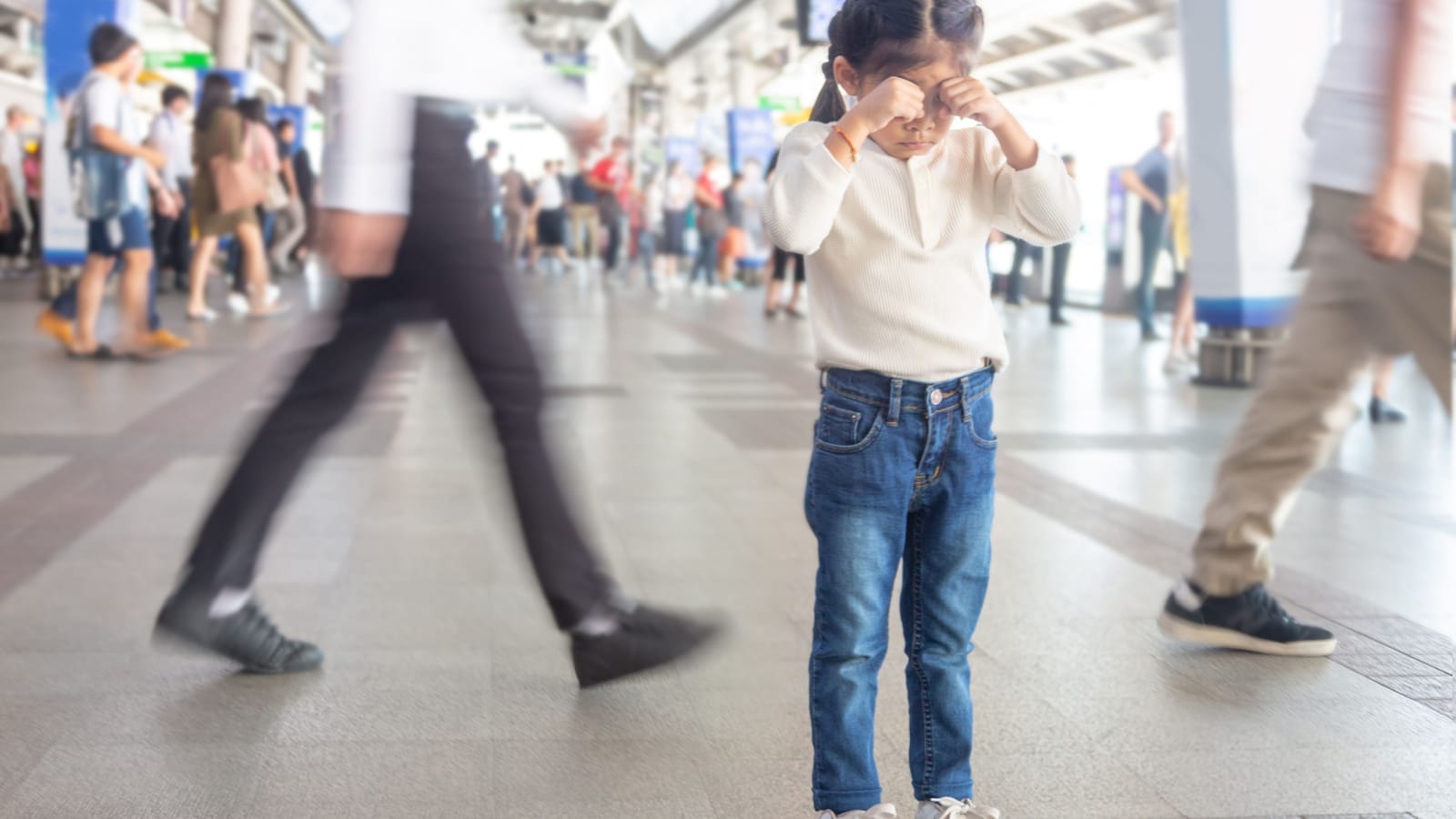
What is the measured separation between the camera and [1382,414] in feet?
24.4

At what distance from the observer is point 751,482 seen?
558cm

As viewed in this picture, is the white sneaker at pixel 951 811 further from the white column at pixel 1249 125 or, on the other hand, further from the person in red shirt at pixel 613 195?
the person in red shirt at pixel 613 195

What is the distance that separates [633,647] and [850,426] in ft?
3.50

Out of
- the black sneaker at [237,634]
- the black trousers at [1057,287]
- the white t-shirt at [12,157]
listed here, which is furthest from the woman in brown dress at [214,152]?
the white t-shirt at [12,157]

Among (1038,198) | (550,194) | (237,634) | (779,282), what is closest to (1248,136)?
(237,634)

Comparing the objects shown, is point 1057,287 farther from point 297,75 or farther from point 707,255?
point 297,75

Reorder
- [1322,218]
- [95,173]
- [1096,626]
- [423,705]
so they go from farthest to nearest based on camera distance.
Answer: [95,173], [1096,626], [1322,218], [423,705]

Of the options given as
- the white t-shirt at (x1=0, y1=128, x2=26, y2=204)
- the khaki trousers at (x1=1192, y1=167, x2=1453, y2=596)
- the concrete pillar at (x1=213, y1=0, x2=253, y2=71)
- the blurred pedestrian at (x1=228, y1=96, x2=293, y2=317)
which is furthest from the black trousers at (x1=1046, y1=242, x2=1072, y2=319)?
the concrete pillar at (x1=213, y1=0, x2=253, y2=71)

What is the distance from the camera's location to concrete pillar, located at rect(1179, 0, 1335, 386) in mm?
7949

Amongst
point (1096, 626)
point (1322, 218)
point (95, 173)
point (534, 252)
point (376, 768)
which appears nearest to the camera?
point (376, 768)

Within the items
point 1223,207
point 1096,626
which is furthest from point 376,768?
point 1223,207

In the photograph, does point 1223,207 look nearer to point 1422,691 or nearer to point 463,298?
point 1422,691

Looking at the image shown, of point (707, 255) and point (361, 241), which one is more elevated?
point (707, 255)

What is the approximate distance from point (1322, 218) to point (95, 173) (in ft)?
23.8
